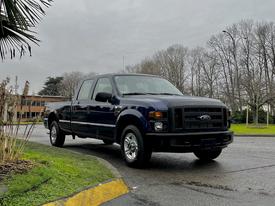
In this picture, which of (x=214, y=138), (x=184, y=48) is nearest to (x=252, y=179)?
(x=214, y=138)

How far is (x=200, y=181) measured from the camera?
6.30 meters

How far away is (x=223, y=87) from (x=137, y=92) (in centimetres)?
5258

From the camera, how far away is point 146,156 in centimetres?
727

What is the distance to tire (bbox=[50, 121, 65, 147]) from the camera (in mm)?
10945

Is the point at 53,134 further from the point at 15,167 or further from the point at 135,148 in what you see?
the point at 15,167

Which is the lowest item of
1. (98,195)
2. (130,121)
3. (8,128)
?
(98,195)

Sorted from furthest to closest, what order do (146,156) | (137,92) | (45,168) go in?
(137,92)
(146,156)
(45,168)

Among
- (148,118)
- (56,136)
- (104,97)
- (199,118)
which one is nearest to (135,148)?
(148,118)

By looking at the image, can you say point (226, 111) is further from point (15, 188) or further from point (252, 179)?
point (15, 188)

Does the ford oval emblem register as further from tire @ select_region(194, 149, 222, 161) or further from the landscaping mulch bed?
the landscaping mulch bed

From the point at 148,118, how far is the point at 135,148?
707 millimetres

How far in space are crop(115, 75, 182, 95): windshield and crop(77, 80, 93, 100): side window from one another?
119cm

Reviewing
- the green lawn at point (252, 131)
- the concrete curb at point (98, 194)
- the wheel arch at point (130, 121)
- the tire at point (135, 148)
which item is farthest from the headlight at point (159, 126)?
the green lawn at point (252, 131)

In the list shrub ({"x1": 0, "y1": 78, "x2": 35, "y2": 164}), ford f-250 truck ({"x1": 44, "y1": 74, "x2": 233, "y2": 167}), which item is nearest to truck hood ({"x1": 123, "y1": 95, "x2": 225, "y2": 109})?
ford f-250 truck ({"x1": 44, "y1": 74, "x2": 233, "y2": 167})
